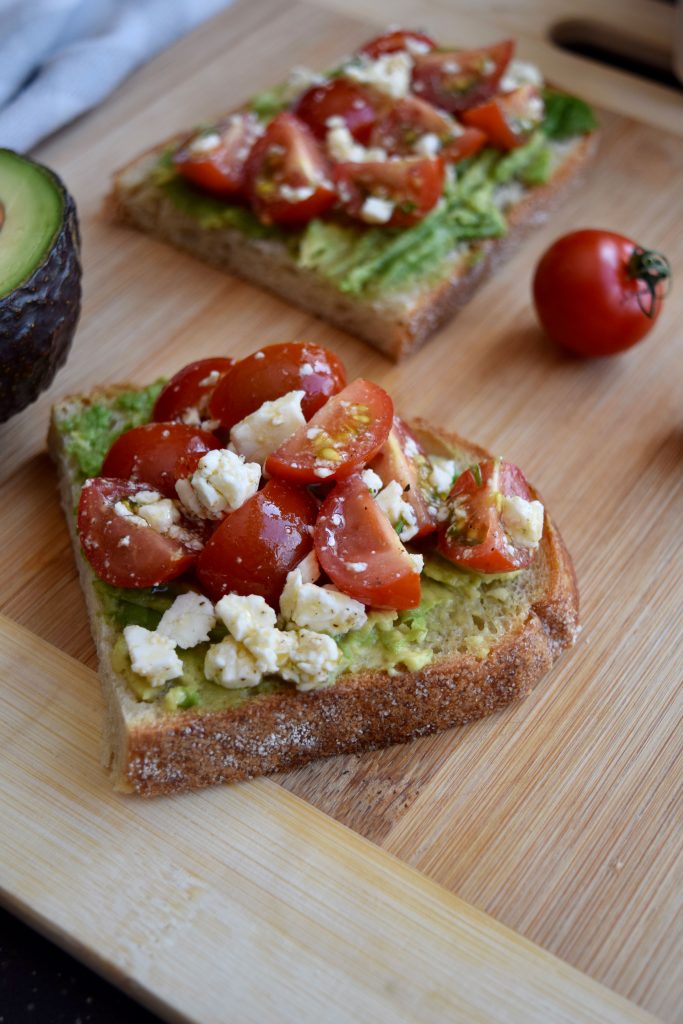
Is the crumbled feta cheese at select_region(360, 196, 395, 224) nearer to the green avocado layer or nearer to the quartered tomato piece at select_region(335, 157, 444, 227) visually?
the quartered tomato piece at select_region(335, 157, 444, 227)

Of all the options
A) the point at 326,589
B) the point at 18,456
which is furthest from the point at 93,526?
the point at 18,456

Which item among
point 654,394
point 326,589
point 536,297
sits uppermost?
point 326,589

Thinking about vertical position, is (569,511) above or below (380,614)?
below

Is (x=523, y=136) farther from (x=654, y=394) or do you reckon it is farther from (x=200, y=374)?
(x=200, y=374)

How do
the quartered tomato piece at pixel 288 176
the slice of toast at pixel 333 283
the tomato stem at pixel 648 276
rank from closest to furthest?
the tomato stem at pixel 648 276 < the slice of toast at pixel 333 283 < the quartered tomato piece at pixel 288 176

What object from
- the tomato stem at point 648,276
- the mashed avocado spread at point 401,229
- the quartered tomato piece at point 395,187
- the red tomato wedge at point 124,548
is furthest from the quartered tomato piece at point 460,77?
the red tomato wedge at point 124,548

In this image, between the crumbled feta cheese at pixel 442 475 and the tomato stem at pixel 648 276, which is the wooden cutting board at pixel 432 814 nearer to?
the tomato stem at pixel 648 276

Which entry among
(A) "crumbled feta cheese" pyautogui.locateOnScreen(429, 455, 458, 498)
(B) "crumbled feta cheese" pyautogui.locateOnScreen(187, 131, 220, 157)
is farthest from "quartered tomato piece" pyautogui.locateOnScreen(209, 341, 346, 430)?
(B) "crumbled feta cheese" pyautogui.locateOnScreen(187, 131, 220, 157)
